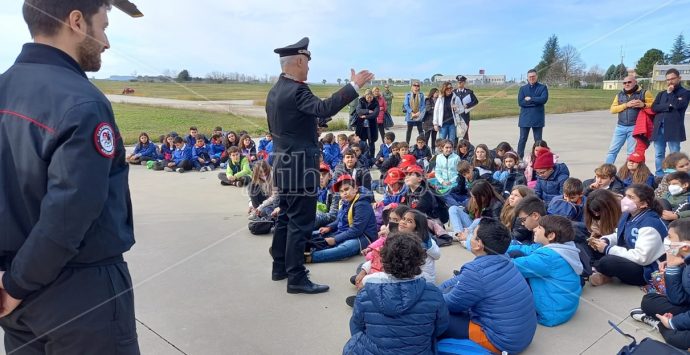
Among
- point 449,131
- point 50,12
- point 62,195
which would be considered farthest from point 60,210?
point 449,131

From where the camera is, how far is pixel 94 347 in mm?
1724

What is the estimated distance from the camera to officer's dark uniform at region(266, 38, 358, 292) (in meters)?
3.99

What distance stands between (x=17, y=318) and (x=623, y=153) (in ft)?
42.4

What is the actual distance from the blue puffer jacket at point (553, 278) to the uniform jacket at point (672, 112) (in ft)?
19.1

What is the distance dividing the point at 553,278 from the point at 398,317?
1.52 m

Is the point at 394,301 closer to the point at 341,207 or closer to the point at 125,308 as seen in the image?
the point at 125,308

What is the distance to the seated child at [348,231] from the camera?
4.97 m

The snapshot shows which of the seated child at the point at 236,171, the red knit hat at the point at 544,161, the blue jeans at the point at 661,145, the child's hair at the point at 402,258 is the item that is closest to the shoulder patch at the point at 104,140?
the child's hair at the point at 402,258

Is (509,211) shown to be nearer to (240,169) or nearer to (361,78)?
(361,78)

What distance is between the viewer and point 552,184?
6199 millimetres

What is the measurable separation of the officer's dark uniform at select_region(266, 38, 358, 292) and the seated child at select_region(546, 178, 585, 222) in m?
2.72

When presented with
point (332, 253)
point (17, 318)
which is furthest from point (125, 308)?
point (332, 253)

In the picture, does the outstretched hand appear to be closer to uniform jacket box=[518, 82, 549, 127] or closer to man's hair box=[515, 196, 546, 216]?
man's hair box=[515, 196, 546, 216]

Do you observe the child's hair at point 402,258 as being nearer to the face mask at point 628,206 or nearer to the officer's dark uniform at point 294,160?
the officer's dark uniform at point 294,160
